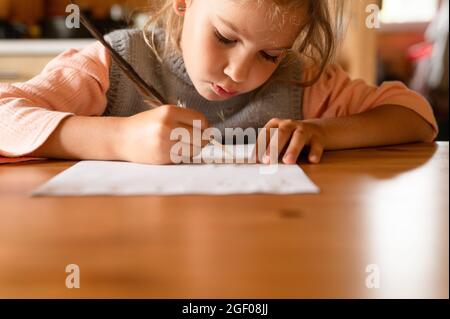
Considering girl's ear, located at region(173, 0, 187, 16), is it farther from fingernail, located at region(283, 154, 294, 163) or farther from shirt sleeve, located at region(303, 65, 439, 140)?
fingernail, located at region(283, 154, 294, 163)

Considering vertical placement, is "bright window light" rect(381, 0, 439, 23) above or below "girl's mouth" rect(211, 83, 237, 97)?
above

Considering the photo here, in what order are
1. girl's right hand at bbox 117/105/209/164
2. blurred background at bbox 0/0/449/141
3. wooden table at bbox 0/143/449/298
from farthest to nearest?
1. blurred background at bbox 0/0/449/141
2. girl's right hand at bbox 117/105/209/164
3. wooden table at bbox 0/143/449/298

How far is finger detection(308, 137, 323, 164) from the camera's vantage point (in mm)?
665

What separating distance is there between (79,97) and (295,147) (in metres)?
0.39

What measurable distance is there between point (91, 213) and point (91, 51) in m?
0.63

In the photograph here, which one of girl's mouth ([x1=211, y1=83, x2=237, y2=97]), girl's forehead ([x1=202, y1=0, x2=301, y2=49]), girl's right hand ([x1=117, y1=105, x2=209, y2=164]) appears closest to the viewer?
girl's right hand ([x1=117, y1=105, x2=209, y2=164])

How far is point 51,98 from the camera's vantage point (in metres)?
0.83

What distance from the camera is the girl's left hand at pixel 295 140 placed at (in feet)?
2.19

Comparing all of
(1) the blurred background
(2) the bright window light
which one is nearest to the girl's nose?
(1) the blurred background

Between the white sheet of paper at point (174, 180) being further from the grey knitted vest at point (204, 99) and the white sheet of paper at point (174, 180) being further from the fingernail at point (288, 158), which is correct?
the grey knitted vest at point (204, 99)

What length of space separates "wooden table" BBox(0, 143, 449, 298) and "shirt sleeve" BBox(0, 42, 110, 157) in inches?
7.3

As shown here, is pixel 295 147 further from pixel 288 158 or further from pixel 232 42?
pixel 232 42

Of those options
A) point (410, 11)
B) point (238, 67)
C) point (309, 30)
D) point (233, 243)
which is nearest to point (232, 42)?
point (238, 67)
